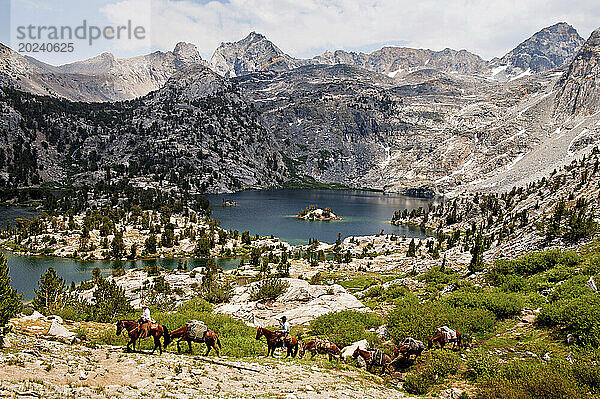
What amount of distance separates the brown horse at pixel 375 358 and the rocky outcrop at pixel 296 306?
984 cm

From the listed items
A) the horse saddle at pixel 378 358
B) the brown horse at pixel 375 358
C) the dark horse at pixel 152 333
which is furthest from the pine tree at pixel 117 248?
the horse saddle at pixel 378 358

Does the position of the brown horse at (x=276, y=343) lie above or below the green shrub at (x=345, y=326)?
above

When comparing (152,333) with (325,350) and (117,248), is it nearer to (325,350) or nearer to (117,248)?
(325,350)

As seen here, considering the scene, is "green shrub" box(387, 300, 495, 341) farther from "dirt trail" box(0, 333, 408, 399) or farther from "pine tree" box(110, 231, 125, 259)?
"pine tree" box(110, 231, 125, 259)


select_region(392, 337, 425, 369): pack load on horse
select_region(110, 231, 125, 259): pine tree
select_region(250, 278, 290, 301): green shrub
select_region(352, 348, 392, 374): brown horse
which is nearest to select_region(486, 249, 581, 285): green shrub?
select_region(392, 337, 425, 369): pack load on horse

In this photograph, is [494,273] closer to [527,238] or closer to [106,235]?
[527,238]

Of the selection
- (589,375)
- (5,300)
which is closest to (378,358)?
(589,375)

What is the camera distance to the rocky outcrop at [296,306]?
1113 inches

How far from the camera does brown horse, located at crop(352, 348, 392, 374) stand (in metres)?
16.5

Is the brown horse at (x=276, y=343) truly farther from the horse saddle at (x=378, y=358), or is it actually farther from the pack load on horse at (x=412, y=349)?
the pack load on horse at (x=412, y=349)

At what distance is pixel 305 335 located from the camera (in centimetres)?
2330

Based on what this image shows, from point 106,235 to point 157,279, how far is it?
48.0 metres

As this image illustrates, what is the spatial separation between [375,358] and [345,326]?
221 inches

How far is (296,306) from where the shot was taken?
32.8m
